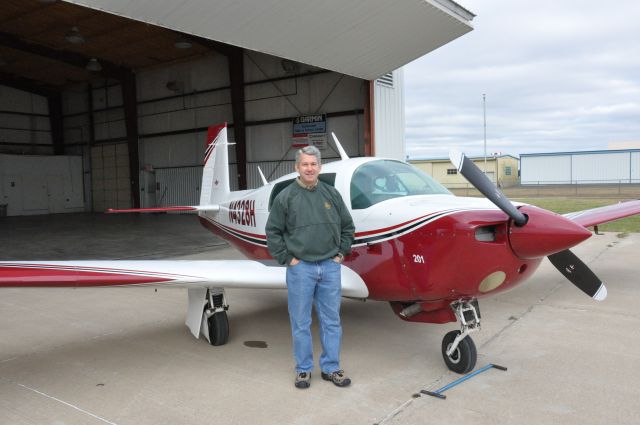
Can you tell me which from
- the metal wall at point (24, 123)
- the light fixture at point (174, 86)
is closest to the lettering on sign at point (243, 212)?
the light fixture at point (174, 86)

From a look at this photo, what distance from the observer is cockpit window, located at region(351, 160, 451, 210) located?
4.56 m

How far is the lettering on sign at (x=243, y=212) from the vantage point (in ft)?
20.4

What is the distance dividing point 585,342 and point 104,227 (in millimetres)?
17665

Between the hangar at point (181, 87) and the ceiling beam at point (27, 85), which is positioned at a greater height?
the ceiling beam at point (27, 85)

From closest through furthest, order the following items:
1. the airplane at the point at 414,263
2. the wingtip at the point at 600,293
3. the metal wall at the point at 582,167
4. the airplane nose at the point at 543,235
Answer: the airplane nose at the point at 543,235
the airplane at the point at 414,263
the wingtip at the point at 600,293
the metal wall at the point at 582,167

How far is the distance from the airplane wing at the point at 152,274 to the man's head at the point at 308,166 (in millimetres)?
→ 1127

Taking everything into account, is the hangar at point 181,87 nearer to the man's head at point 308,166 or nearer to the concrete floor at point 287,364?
the concrete floor at point 287,364

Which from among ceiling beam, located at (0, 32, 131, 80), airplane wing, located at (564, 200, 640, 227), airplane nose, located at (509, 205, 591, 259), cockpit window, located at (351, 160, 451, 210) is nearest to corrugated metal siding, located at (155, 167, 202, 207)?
ceiling beam, located at (0, 32, 131, 80)

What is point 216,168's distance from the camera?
840cm

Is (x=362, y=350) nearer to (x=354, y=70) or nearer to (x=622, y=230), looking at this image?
(x=354, y=70)

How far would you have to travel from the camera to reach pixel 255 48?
11.0 meters

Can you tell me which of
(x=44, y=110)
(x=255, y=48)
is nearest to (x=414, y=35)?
(x=255, y=48)

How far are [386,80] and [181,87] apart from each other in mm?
12000

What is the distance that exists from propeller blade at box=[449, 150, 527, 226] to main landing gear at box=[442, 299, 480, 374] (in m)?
0.93
